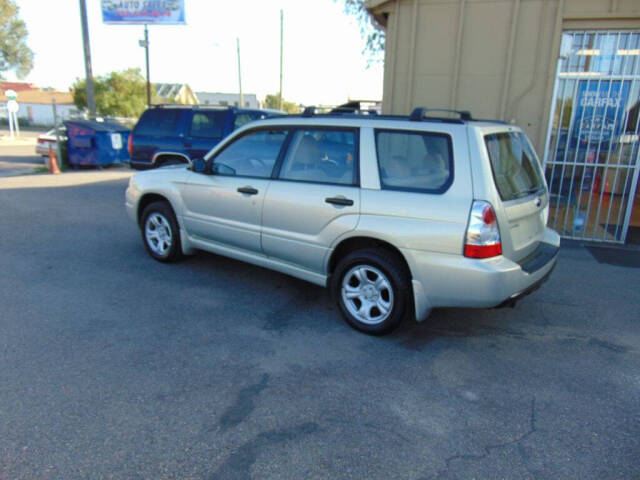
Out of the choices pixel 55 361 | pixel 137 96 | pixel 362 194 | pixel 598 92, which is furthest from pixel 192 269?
pixel 137 96

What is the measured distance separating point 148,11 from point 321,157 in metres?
27.0

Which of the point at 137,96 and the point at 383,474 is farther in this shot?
the point at 137,96

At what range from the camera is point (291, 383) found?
323 cm

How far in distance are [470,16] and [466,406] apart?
640 centimetres

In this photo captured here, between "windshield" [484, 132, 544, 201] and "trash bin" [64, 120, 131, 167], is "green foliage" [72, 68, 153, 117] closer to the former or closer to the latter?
"trash bin" [64, 120, 131, 167]

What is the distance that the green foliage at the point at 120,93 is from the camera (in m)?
42.5

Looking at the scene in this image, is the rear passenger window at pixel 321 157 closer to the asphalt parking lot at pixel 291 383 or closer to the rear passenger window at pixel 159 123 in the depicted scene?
the asphalt parking lot at pixel 291 383

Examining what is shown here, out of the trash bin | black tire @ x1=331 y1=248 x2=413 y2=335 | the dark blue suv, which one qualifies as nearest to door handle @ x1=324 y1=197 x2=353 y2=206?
black tire @ x1=331 y1=248 x2=413 y2=335

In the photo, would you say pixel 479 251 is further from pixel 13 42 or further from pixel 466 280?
pixel 13 42

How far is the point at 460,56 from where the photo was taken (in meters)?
7.49

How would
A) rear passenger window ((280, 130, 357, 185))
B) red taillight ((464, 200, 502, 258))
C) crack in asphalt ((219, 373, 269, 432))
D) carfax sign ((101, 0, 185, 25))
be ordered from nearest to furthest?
crack in asphalt ((219, 373, 269, 432))
red taillight ((464, 200, 502, 258))
rear passenger window ((280, 130, 357, 185))
carfax sign ((101, 0, 185, 25))

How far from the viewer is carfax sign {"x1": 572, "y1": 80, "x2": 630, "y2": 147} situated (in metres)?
6.95

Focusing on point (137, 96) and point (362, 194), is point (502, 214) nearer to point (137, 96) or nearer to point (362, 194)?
point (362, 194)

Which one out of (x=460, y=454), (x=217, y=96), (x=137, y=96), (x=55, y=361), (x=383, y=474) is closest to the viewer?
(x=383, y=474)
